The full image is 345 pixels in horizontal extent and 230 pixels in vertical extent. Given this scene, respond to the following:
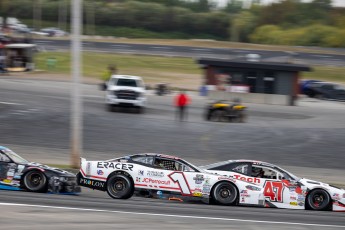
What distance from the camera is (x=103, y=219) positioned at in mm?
12492

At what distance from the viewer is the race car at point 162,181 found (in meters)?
16.0

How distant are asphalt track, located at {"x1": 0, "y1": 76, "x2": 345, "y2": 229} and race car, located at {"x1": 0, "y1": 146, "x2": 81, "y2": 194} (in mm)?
581

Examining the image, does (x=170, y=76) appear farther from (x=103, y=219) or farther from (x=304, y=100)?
(x=103, y=219)

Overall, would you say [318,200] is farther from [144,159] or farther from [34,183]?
[34,183]

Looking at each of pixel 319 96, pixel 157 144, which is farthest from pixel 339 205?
pixel 319 96

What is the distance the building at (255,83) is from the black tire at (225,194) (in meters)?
28.9

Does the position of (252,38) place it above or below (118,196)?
above

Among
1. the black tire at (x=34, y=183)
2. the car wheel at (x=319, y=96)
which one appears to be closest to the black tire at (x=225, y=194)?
the black tire at (x=34, y=183)

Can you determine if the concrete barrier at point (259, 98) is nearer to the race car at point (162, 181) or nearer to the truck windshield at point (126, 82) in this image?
the truck windshield at point (126, 82)

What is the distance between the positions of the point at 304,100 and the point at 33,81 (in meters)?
18.7

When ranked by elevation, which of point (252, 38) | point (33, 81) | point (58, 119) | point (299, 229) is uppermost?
point (252, 38)

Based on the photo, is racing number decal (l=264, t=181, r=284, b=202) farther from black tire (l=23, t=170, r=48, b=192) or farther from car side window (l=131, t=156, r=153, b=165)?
black tire (l=23, t=170, r=48, b=192)

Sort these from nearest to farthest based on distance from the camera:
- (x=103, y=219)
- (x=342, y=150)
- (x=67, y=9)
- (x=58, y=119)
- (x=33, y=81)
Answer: (x=103, y=219), (x=342, y=150), (x=58, y=119), (x=33, y=81), (x=67, y=9)

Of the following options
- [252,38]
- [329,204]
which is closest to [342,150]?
[329,204]
